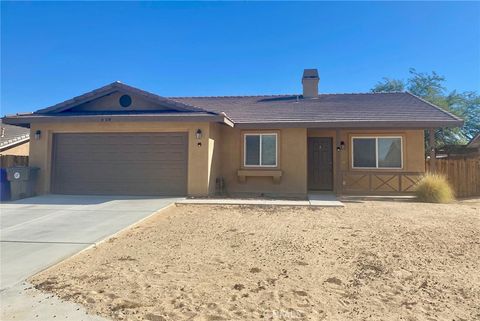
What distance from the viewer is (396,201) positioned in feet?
36.1

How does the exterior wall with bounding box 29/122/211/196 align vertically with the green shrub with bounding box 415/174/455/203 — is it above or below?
above

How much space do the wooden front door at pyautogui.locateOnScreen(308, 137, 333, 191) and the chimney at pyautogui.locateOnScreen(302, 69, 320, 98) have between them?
3.64m

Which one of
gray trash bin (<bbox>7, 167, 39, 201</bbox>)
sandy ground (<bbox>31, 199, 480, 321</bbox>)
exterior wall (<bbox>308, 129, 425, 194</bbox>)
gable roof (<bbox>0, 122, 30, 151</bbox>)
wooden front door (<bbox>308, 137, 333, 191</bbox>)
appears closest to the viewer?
sandy ground (<bbox>31, 199, 480, 321</bbox>)

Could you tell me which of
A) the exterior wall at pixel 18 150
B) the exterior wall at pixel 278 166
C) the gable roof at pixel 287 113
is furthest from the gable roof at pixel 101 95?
the exterior wall at pixel 18 150

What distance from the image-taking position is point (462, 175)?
1329 centimetres

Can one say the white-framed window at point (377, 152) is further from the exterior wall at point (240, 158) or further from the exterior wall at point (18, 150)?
the exterior wall at point (18, 150)

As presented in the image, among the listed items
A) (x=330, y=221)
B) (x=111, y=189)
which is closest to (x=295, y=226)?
(x=330, y=221)

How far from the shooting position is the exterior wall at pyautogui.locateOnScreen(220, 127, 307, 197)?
12.8 meters

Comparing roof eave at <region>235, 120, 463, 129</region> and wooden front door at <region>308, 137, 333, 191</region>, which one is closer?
roof eave at <region>235, 120, 463, 129</region>

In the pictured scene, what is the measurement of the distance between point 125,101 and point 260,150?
5.46 metres

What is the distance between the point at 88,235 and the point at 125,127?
6.12 meters

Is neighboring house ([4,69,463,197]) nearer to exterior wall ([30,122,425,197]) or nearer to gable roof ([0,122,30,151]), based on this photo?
exterior wall ([30,122,425,197])

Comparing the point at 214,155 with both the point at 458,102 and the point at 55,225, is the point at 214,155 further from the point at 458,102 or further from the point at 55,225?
the point at 458,102

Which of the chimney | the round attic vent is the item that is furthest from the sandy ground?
the chimney
